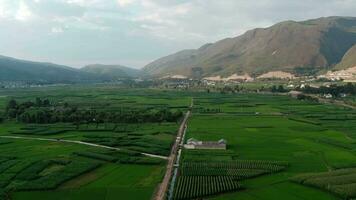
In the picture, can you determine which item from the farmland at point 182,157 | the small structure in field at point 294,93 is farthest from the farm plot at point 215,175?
the small structure in field at point 294,93

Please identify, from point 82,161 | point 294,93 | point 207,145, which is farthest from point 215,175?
point 294,93

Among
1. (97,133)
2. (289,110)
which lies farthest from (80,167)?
(289,110)

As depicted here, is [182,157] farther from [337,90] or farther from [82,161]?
[337,90]

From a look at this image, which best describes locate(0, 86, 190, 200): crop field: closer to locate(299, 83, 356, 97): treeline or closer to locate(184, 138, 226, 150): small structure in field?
locate(184, 138, 226, 150): small structure in field

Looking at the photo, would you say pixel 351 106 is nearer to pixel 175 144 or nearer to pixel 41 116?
pixel 175 144

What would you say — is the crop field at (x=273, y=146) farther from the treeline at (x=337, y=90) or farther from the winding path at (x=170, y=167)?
the treeline at (x=337, y=90)

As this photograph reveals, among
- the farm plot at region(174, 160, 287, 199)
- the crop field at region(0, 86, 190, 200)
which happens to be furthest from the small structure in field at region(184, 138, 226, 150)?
the farm plot at region(174, 160, 287, 199)
